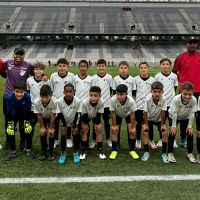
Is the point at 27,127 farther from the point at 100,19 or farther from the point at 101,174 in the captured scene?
the point at 100,19

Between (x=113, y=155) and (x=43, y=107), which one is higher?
(x=43, y=107)

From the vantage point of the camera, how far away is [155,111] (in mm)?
6781

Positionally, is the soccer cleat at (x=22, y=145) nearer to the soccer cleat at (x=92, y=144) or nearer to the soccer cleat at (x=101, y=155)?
the soccer cleat at (x=92, y=144)

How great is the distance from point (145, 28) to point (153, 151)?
174 ft

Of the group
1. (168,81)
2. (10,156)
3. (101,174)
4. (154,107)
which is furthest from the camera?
(168,81)

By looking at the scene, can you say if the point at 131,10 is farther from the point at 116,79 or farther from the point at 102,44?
the point at 116,79

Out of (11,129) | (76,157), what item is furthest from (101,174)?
(11,129)

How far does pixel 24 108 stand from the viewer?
6645mm

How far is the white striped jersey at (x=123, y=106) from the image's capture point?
22.1 feet

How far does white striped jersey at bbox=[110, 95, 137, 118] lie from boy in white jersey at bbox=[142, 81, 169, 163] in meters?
0.24

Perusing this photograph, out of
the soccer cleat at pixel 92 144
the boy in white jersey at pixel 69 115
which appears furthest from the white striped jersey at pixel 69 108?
the soccer cleat at pixel 92 144

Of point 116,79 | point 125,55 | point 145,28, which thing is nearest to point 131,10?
point 145,28

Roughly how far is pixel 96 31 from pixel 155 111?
2045 inches

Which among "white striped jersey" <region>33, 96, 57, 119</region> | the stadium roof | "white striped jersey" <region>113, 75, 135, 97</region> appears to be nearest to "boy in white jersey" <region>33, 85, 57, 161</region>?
"white striped jersey" <region>33, 96, 57, 119</region>
